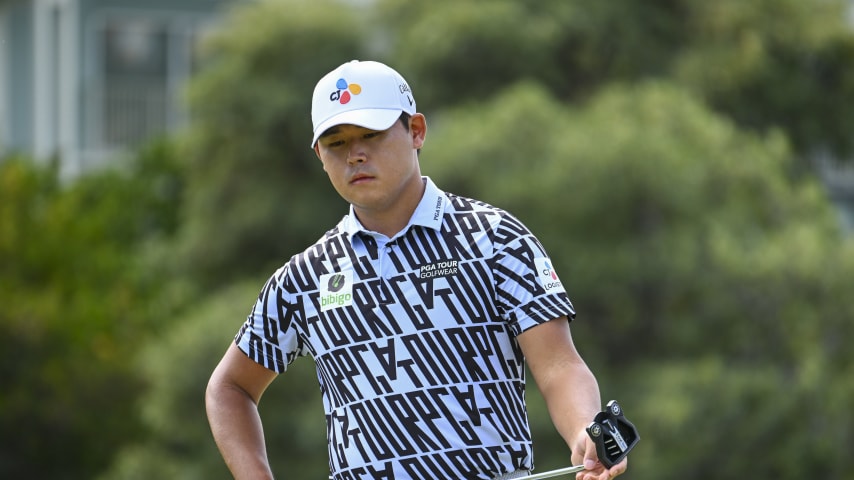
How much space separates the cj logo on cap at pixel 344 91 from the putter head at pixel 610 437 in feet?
3.26

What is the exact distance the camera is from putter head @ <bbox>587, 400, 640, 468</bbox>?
3.27 metres

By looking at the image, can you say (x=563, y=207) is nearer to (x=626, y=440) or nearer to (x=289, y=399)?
(x=289, y=399)

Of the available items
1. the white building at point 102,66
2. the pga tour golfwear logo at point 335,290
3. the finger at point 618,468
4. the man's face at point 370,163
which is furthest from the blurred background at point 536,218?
the finger at point 618,468

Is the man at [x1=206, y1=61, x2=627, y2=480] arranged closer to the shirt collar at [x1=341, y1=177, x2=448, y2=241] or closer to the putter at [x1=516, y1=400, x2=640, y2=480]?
the shirt collar at [x1=341, y1=177, x2=448, y2=241]

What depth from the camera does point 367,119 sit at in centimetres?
370

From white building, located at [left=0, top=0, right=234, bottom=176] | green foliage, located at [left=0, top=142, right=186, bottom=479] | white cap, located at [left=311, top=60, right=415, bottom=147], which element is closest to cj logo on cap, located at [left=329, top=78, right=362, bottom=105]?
white cap, located at [left=311, top=60, right=415, bottom=147]

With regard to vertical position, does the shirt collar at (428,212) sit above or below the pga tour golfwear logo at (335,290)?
above

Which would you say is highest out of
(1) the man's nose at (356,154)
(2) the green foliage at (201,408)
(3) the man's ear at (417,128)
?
(3) the man's ear at (417,128)

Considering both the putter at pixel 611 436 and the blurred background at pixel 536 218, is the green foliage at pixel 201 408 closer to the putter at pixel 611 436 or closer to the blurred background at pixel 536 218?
the blurred background at pixel 536 218

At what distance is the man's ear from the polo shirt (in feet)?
0.41

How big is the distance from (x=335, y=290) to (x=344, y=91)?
0.49 m

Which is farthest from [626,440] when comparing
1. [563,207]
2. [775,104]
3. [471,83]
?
[775,104]

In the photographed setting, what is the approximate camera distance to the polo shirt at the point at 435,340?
369 cm

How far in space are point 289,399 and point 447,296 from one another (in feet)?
36.9
